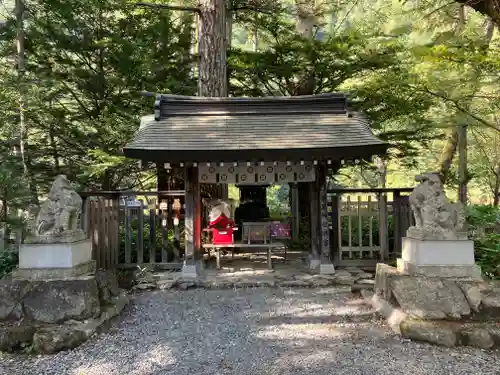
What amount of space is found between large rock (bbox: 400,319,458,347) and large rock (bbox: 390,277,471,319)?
0.56 feet

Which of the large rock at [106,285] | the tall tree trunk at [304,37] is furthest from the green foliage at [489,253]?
the large rock at [106,285]

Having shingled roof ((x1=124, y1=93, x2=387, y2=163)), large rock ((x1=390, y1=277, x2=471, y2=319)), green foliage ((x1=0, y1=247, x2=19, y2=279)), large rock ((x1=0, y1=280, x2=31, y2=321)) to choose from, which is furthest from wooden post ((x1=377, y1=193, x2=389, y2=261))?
green foliage ((x1=0, y1=247, x2=19, y2=279))

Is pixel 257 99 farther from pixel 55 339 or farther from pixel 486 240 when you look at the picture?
pixel 55 339

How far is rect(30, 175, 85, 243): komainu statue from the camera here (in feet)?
17.4

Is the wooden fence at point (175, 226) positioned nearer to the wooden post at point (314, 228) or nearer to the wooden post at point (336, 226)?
the wooden post at point (336, 226)

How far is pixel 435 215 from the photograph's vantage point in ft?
17.0

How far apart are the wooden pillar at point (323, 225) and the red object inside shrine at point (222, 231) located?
188 cm

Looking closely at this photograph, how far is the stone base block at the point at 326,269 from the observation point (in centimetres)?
785

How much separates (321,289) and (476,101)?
25.3 feet

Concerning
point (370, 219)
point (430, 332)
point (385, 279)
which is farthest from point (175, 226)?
point (430, 332)

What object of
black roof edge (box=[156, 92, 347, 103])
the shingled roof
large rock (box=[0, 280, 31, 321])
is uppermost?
black roof edge (box=[156, 92, 347, 103])

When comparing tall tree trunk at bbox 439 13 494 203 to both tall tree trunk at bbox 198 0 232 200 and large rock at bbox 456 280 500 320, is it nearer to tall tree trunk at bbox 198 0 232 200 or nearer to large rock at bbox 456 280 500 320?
large rock at bbox 456 280 500 320

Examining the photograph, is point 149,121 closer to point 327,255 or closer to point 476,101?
point 327,255

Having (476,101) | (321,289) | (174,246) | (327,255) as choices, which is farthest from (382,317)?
(476,101)
